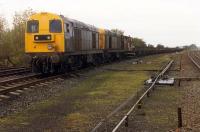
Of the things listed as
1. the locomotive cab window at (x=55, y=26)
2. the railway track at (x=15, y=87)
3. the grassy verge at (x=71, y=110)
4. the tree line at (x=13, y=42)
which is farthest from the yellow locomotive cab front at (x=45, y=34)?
the tree line at (x=13, y=42)

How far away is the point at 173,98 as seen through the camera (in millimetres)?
14094

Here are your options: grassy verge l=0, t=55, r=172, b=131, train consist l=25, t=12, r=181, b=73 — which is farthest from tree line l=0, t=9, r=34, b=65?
grassy verge l=0, t=55, r=172, b=131

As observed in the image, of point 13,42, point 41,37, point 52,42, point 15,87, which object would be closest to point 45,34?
point 41,37

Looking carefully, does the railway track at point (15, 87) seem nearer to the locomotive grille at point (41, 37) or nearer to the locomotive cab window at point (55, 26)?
the locomotive grille at point (41, 37)

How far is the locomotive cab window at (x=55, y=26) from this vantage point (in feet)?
74.8

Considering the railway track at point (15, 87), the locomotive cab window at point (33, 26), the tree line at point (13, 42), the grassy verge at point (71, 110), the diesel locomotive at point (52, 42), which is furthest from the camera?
the tree line at point (13, 42)

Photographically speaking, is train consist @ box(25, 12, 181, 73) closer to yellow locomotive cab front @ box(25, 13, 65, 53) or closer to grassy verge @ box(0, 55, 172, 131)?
yellow locomotive cab front @ box(25, 13, 65, 53)

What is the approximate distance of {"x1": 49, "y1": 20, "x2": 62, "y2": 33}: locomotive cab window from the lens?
898 inches

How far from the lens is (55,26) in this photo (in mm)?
22891

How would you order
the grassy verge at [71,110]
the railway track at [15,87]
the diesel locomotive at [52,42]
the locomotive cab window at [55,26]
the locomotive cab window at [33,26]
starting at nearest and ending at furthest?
the grassy verge at [71,110] < the railway track at [15,87] < the diesel locomotive at [52,42] < the locomotive cab window at [55,26] < the locomotive cab window at [33,26]

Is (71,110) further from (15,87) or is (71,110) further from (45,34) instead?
(45,34)

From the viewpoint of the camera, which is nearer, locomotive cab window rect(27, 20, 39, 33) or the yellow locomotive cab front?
the yellow locomotive cab front

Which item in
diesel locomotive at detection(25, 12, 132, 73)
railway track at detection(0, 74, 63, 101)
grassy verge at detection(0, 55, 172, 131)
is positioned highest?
diesel locomotive at detection(25, 12, 132, 73)

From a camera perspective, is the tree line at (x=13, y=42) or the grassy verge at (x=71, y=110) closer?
the grassy verge at (x=71, y=110)
